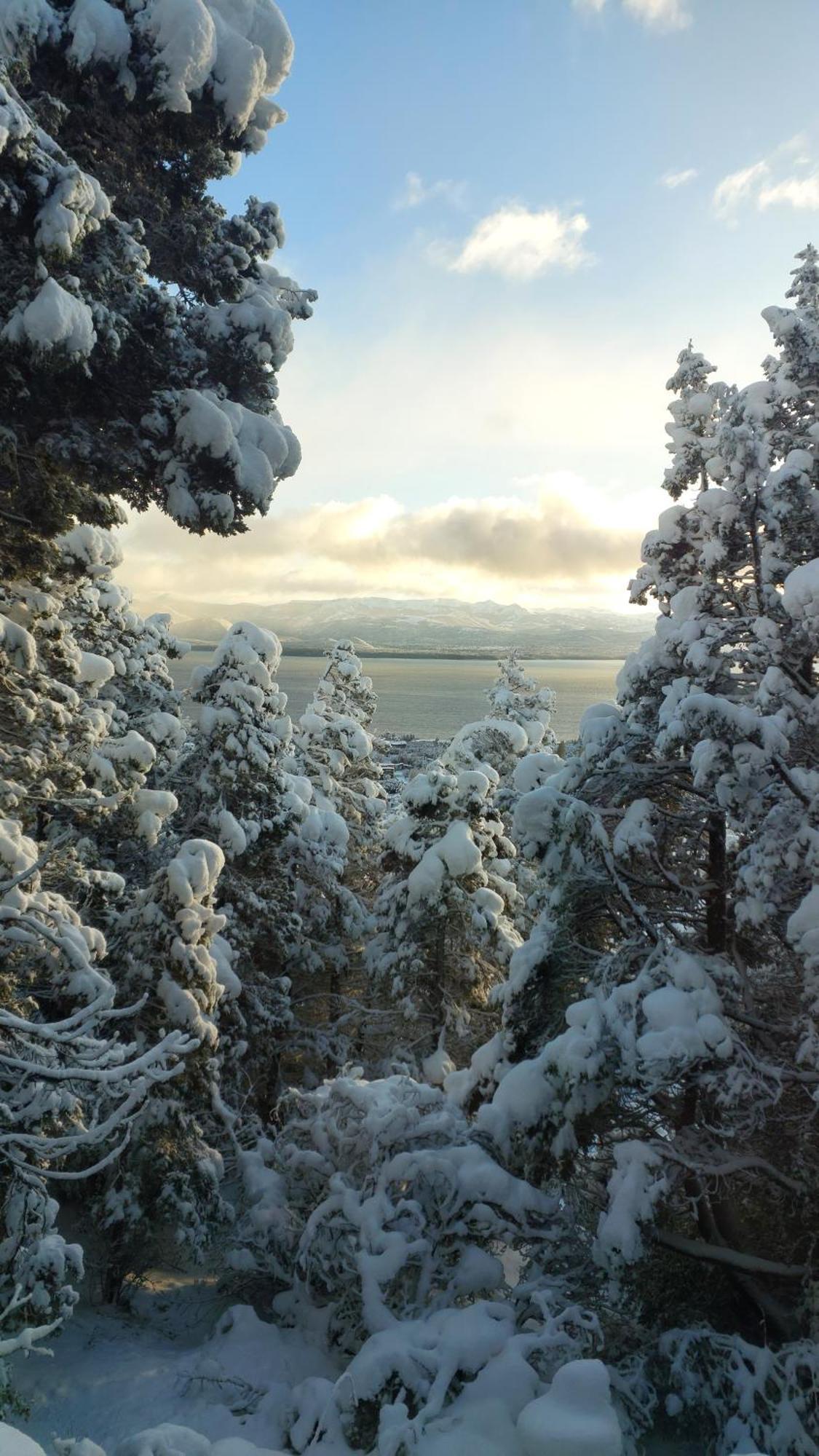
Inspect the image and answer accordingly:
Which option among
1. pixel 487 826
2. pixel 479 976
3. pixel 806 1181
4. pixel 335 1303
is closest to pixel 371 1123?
pixel 335 1303

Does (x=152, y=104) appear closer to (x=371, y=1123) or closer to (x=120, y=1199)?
(x=371, y=1123)

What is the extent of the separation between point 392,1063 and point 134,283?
1124 cm

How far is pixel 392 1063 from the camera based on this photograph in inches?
479

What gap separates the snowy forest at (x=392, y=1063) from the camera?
16.2 ft

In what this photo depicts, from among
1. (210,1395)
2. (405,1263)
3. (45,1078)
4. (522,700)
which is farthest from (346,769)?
(45,1078)

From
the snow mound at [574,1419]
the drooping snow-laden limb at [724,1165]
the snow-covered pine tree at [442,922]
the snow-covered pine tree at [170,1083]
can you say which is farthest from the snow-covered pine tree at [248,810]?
the snow mound at [574,1419]

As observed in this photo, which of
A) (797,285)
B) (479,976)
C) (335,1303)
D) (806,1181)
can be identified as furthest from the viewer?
(479,976)

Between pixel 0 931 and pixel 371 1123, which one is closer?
pixel 0 931

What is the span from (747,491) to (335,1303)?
35.3 feet

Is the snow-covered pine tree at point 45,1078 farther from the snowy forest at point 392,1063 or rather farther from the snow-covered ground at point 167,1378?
the snow-covered ground at point 167,1378

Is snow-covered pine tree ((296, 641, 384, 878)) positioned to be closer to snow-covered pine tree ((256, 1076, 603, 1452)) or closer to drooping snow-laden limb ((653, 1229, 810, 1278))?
snow-covered pine tree ((256, 1076, 603, 1452))

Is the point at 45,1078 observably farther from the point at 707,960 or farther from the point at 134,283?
the point at 707,960

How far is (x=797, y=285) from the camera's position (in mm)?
10539

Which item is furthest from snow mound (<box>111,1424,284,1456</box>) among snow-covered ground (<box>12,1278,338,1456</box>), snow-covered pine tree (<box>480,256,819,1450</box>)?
snow-covered ground (<box>12,1278,338,1456</box>)
